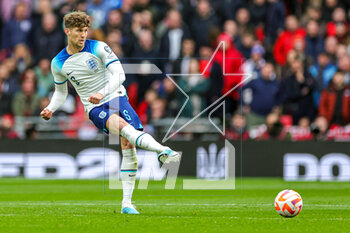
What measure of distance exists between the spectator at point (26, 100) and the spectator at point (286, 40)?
5.90 metres

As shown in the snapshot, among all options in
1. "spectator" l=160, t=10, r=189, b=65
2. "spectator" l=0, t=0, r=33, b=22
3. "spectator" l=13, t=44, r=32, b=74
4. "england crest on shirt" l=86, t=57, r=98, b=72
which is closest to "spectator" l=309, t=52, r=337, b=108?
"spectator" l=160, t=10, r=189, b=65

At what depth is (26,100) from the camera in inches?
726

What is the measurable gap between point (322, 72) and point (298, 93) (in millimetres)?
966

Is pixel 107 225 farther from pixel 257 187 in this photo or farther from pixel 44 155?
pixel 44 155

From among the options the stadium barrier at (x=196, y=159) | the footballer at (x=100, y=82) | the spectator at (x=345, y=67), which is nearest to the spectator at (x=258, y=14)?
the spectator at (x=345, y=67)

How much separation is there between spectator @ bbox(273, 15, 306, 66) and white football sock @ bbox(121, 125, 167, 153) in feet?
32.9

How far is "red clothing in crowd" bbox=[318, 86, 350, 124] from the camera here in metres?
17.6

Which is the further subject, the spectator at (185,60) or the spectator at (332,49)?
the spectator at (332,49)

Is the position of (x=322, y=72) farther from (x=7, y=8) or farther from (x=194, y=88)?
(x=7, y=8)

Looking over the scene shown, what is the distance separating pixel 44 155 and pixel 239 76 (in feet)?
15.8

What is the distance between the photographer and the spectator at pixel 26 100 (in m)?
18.4

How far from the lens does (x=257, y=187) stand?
15.6 metres

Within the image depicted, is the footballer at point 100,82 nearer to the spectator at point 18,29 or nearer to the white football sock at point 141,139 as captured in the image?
the white football sock at point 141,139

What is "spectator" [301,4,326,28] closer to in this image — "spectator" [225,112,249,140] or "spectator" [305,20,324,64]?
"spectator" [305,20,324,64]
